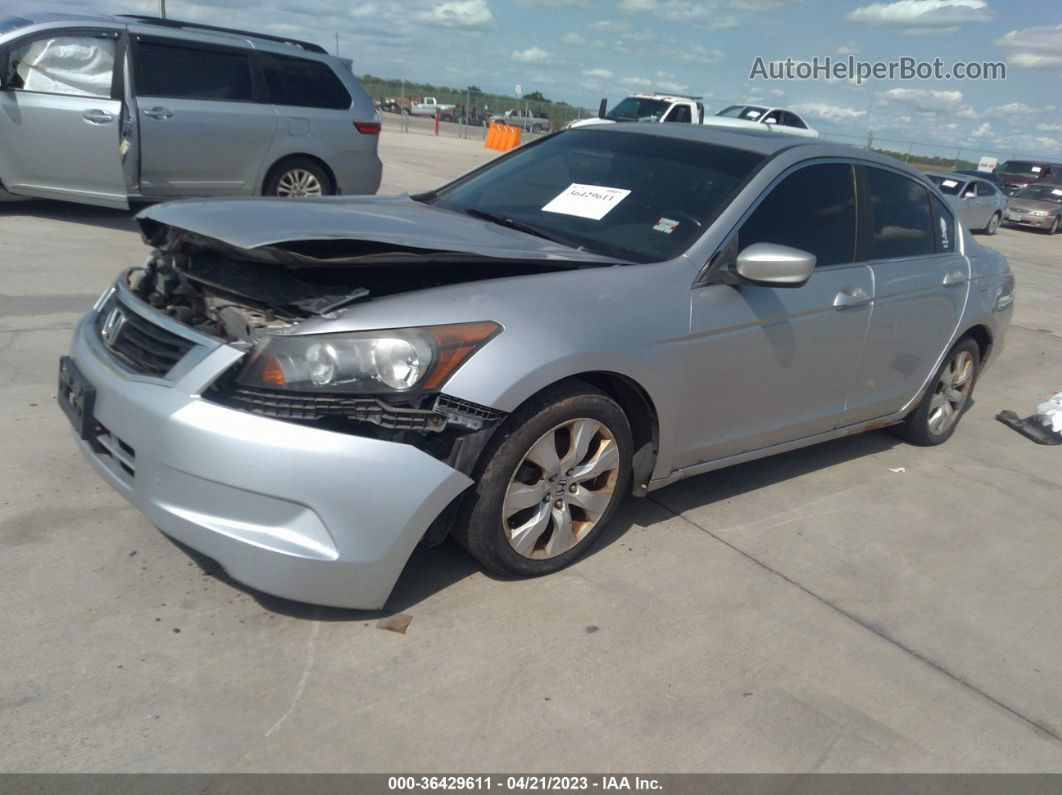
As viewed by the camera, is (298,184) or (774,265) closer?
(774,265)

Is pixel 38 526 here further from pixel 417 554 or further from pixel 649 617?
pixel 649 617

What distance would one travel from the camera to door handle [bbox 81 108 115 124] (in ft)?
27.5

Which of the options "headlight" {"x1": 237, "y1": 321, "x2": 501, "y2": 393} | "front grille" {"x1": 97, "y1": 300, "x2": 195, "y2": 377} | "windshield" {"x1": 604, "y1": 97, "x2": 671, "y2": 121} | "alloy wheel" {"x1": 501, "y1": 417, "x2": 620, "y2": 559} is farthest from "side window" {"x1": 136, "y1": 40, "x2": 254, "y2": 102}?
"windshield" {"x1": 604, "y1": 97, "x2": 671, "y2": 121}

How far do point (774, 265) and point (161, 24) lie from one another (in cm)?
770

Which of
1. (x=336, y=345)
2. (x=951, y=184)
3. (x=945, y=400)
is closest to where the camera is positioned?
(x=336, y=345)

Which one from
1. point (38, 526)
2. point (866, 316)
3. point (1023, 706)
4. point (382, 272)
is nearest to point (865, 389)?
point (866, 316)

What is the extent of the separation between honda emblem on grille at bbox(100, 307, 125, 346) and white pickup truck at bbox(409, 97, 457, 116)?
52.8m

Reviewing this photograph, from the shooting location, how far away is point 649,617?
11.0ft

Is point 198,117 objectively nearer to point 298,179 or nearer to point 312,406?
point 298,179

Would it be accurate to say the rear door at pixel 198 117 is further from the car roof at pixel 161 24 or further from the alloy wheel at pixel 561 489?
the alloy wheel at pixel 561 489

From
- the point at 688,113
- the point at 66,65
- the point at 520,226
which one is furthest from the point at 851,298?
the point at 688,113

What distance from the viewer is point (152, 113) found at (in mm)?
8523

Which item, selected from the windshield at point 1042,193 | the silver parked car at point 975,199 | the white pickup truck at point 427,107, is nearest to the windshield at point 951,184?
the silver parked car at point 975,199

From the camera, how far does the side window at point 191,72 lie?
8633 mm
